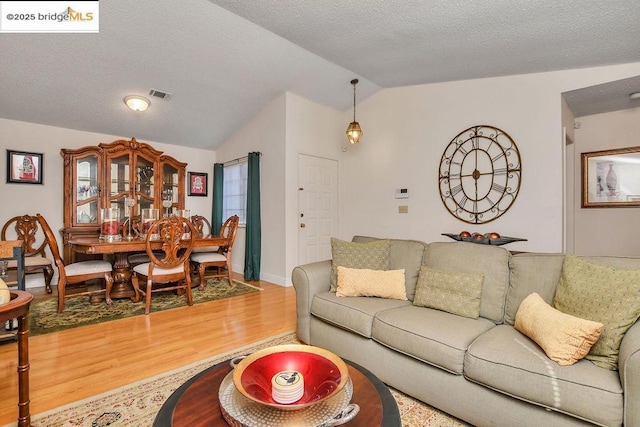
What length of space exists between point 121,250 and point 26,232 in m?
2.04

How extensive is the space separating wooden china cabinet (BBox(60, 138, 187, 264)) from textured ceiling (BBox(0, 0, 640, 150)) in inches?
19.0

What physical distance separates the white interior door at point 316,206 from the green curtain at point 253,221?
662mm

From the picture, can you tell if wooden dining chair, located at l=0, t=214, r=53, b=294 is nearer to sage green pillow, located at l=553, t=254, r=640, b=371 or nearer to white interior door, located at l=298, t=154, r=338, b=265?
white interior door, located at l=298, t=154, r=338, b=265

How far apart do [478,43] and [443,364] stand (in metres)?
2.90

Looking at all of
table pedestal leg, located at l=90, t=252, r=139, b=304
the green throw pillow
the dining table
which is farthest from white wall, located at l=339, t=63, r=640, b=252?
table pedestal leg, located at l=90, t=252, r=139, b=304

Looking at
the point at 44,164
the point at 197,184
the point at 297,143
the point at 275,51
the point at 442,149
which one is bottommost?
the point at 197,184

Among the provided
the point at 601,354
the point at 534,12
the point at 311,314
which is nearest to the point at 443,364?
the point at 601,354

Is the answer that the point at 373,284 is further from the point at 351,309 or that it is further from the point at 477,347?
the point at 477,347

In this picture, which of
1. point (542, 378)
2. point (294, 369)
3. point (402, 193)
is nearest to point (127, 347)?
point (294, 369)

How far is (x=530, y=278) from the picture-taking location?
1.84m

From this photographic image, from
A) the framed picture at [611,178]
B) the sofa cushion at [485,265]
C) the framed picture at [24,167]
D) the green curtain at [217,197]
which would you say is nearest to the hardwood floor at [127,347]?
the sofa cushion at [485,265]

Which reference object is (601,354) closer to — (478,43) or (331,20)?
(478,43)

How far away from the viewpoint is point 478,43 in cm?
291

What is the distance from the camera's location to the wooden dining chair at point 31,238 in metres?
3.86
